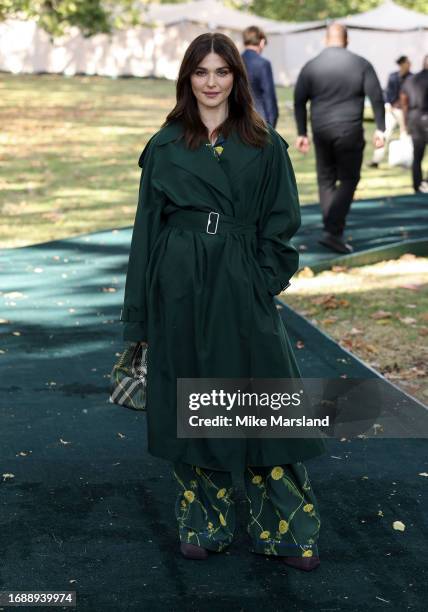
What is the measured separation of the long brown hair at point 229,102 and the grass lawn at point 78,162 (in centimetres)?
748

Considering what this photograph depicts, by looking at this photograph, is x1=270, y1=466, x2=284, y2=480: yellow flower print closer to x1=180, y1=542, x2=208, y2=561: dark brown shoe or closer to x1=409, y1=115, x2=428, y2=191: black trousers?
x1=180, y1=542, x2=208, y2=561: dark brown shoe

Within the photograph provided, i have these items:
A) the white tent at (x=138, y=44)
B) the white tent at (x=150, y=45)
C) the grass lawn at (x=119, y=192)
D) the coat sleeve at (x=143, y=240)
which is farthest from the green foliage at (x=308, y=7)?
the coat sleeve at (x=143, y=240)

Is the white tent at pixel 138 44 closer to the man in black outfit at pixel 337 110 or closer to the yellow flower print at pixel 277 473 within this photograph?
the man in black outfit at pixel 337 110

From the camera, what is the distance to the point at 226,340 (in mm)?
3965

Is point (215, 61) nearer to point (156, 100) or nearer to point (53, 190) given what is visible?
point (53, 190)

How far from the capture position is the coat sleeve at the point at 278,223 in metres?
3.98

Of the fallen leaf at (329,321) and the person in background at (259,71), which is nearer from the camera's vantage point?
the fallen leaf at (329,321)

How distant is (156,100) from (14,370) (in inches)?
1046

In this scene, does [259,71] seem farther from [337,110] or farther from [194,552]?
[194,552]

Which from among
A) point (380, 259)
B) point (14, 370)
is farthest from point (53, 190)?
point (14, 370)

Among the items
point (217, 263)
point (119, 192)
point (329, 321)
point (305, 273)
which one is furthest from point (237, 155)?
point (119, 192)

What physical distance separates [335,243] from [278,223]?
6501 mm

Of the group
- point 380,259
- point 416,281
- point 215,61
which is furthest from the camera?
point 380,259

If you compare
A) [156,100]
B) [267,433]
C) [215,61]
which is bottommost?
[156,100]
